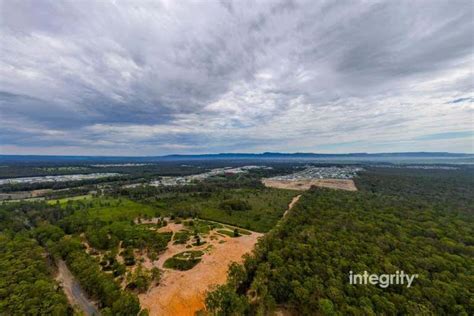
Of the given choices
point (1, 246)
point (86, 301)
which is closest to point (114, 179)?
point (1, 246)

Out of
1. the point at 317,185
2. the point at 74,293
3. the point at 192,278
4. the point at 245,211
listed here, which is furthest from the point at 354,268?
the point at 317,185

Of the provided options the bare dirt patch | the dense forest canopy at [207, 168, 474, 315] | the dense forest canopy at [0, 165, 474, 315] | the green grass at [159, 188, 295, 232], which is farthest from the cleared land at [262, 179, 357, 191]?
the bare dirt patch

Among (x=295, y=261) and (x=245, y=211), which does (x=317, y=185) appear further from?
(x=295, y=261)

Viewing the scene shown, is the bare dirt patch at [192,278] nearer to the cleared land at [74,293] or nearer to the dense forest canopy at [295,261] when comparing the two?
the dense forest canopy at [295,261]

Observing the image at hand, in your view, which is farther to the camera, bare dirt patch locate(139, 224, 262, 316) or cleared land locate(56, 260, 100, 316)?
cleared land locate(56, 260, 100, 316)

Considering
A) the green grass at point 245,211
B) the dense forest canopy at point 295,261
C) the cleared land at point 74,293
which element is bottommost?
the cleared land at point 74,293

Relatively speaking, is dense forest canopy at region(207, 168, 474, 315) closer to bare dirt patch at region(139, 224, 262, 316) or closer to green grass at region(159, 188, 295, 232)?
bare dirt patch at region(139, 224, 262, 316)

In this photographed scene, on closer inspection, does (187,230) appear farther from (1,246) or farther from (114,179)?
(114,179)

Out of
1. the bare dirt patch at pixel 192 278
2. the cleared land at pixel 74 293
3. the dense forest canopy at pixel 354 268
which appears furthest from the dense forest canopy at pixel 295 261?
the bare dirt patch at pixel 192 278
